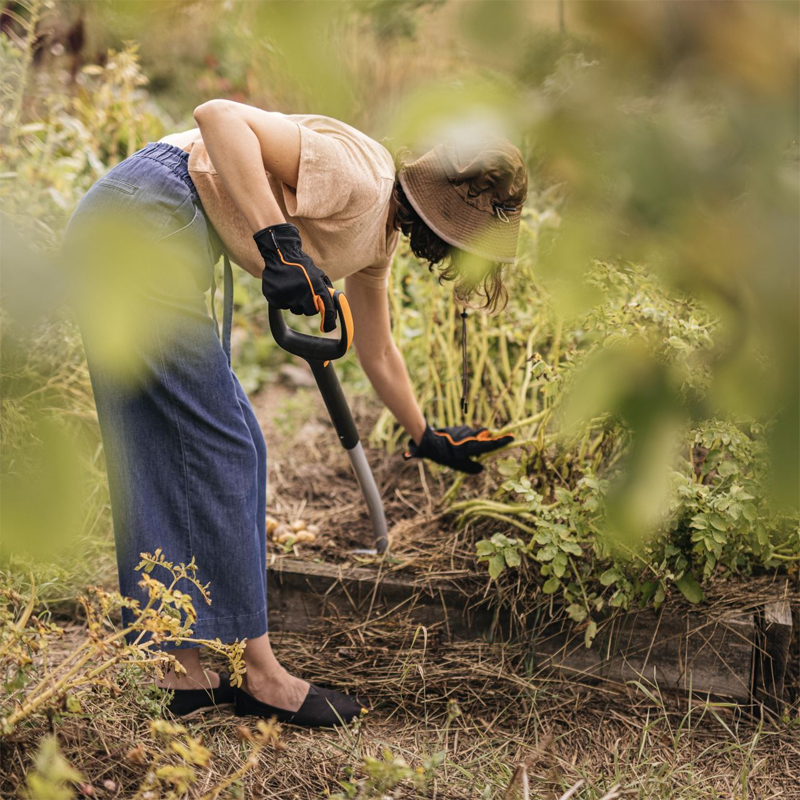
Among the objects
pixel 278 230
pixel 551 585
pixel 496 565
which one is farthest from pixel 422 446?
pixel 278 230

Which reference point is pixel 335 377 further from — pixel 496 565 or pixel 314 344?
pixel 496 565

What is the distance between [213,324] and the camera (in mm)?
1643

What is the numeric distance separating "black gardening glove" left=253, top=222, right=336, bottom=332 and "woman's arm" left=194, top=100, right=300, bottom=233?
0.03 meters

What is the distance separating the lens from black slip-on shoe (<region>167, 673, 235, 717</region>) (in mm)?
1812

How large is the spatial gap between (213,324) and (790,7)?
127 centimetres

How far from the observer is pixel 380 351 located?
203cm

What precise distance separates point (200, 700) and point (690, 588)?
3.71 feet

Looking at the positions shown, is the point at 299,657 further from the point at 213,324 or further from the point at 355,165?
the point at 355,165

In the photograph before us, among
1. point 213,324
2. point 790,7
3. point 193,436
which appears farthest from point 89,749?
point 790,7

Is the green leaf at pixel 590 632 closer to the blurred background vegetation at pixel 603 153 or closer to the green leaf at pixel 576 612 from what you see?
the green leaf at pixel 576 612

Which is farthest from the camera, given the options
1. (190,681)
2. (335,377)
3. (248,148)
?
(335,377)

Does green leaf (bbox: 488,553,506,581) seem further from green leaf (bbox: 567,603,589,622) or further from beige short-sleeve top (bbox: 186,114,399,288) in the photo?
beige short-sleeve top (bbox: 186,114,399,288)

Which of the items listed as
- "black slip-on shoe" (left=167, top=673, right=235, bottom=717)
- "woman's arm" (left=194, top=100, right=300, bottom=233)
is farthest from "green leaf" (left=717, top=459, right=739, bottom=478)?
"black slip-on shoe" (left=167, top=673, right=235, bottom=717)

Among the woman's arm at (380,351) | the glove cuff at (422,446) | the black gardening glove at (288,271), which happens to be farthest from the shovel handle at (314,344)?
the glove cuff at (422,446)
